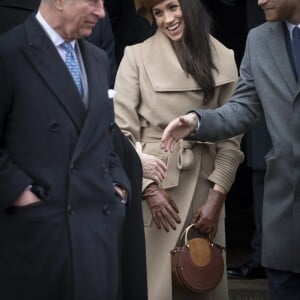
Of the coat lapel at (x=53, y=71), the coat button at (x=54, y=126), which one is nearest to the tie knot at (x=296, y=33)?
the coat lapel at (x=53, y=71)

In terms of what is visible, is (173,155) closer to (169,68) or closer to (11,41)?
(169,68)

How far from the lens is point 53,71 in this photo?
384cm

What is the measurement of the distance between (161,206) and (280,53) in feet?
3.35

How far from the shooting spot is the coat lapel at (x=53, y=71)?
3.82 m

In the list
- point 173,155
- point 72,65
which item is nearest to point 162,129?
point 173,155

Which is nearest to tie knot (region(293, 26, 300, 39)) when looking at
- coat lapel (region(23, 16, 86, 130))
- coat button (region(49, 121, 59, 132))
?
coat lapel (region(23, 16, 86, 130))

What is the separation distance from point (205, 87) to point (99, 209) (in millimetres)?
1612

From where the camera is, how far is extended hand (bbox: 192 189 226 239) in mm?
5359

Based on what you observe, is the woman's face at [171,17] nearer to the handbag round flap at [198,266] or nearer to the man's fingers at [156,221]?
the man's fingers at [156,221]

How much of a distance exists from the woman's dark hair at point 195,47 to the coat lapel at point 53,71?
63.0 inches

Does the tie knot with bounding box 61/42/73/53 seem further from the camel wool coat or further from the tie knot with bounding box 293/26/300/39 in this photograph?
the camel wool coat

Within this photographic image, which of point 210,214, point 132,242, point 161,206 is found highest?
point 132,242

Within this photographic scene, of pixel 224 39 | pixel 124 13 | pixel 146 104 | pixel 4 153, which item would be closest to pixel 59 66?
pixel 4 153

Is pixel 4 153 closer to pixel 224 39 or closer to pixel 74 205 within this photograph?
pixel 74 205
